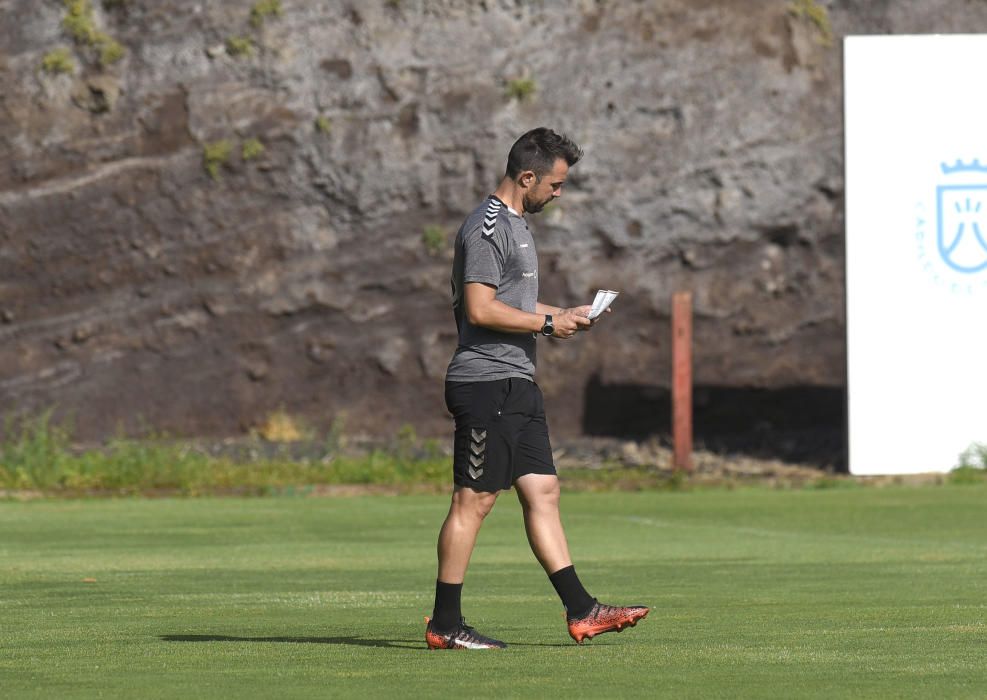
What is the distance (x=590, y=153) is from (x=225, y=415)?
7686 millimetres

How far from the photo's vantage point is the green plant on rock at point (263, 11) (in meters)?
33.8

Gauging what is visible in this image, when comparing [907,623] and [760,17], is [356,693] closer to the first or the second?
[907,623]

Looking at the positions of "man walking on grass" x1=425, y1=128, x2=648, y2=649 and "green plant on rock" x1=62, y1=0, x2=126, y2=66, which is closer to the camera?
"man walking on grass" x1=425, y1=128, x2=648, y2=649

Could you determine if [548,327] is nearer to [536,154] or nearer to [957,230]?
[536,154]

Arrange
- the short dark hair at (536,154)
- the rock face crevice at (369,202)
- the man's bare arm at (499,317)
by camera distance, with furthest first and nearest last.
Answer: the rock face crevice at (369,202), the short dark hair at (536,154), the man's bare arm at (499,317)

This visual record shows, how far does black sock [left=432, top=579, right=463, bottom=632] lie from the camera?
335 inches

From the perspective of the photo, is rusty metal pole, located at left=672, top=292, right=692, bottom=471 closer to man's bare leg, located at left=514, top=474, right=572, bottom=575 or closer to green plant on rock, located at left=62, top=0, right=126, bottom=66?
green plant on rock, located at left=62, top=0, right=126, bottom=66

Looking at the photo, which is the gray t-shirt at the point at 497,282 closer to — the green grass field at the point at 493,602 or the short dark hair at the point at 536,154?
the short dark hair at the point at 536,154

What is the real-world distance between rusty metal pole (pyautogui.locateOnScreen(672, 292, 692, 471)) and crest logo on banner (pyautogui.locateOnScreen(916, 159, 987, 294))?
309cm

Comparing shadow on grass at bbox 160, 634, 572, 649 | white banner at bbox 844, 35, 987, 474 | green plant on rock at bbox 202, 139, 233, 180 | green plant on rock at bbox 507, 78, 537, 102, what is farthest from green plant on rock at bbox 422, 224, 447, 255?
shadow on grass at bbox 160, 634, 572, 649

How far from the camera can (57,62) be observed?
33.4m

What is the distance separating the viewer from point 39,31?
33656 mm

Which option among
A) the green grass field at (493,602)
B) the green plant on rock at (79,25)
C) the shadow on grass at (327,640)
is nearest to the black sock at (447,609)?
the green grass field at (493,602)

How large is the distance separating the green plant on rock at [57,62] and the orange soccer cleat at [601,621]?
26.7 metres
